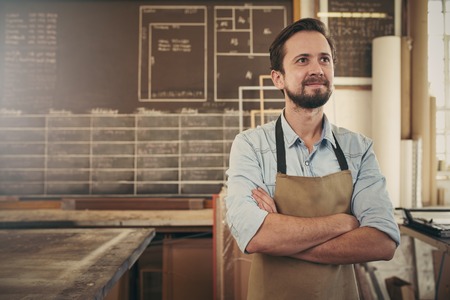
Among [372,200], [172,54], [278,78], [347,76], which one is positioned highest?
[172,54]

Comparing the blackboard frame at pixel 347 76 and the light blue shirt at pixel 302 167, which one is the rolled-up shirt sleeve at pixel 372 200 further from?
the blackboard frame at pixel 347 76

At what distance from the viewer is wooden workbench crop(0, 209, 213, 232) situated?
2.84 metres

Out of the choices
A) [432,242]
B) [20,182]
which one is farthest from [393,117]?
[20,182]

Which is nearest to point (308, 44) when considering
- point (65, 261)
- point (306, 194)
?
point (306, 194)

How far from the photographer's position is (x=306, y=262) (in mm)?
1381

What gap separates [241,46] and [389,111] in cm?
148

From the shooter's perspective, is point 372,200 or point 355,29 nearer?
point 372,200

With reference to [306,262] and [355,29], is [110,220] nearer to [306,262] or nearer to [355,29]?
[306,262]

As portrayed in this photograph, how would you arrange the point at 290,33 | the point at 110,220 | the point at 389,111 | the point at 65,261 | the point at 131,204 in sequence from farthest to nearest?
the point at 131,204
the point at 389,111
the point at 110,220
the point at 65,261
the point at 290,33

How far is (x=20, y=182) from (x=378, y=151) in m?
3.31

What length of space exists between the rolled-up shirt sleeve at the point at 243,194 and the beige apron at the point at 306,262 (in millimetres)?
109

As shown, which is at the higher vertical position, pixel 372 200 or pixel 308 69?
pixel 308 69

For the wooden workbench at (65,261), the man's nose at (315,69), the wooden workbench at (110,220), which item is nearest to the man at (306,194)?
the man's nose at (315,69)

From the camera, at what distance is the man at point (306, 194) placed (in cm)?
130
